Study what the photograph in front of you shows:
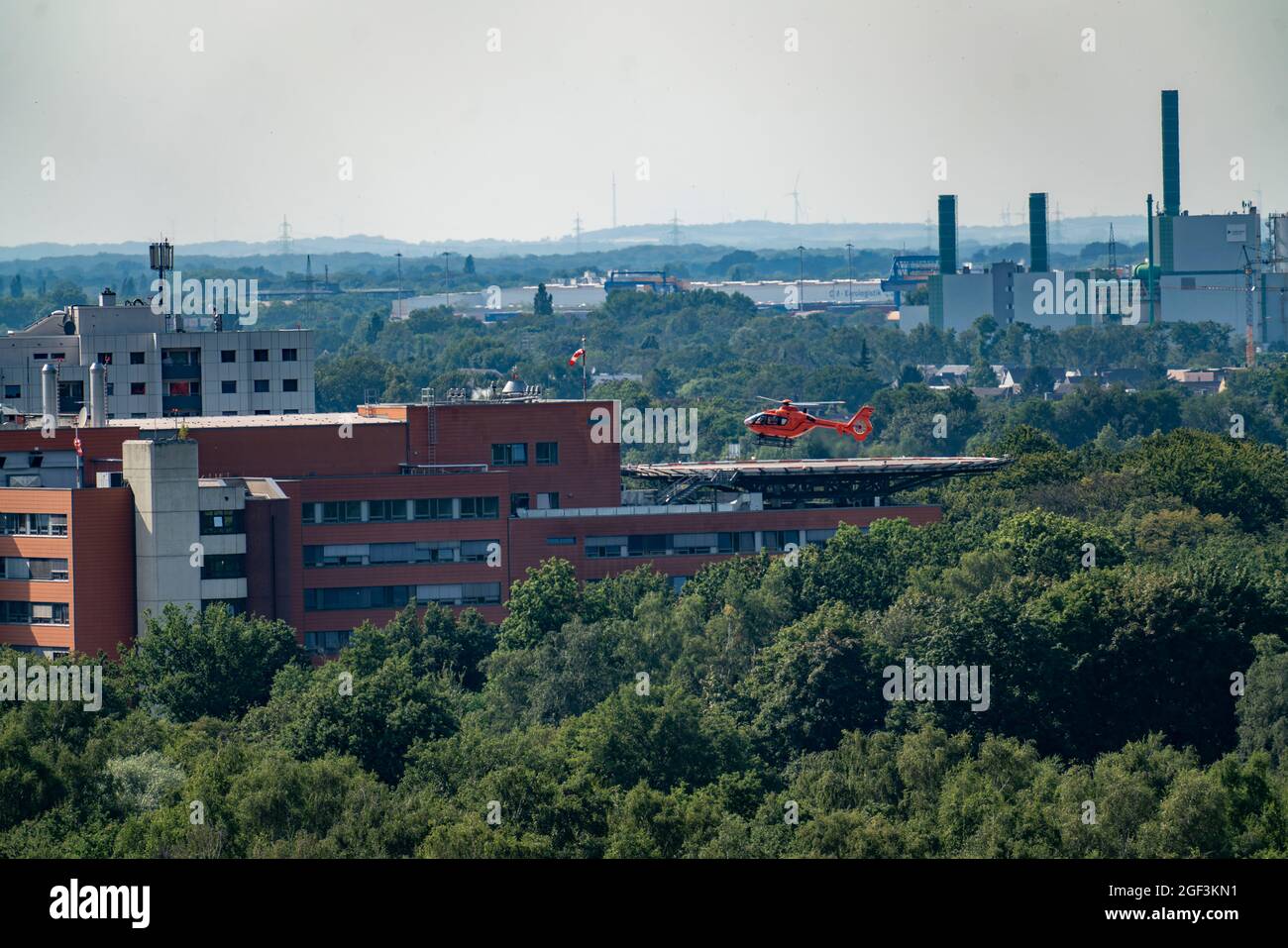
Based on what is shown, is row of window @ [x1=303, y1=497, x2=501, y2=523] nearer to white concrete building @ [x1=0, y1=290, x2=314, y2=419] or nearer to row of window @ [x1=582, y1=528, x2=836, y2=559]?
row of window @ [x1=582, y1=528, x2=836, y2=559]

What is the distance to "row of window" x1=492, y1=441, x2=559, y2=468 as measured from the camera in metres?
83.9

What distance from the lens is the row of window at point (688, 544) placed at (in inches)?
3287

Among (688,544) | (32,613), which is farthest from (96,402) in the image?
(688,544)

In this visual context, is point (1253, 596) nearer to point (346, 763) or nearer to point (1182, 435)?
point (346, 763)

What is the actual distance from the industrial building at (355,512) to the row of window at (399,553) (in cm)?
7

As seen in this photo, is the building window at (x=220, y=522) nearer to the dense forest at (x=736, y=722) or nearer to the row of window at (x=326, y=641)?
the dense forest at (x=736, y=722)

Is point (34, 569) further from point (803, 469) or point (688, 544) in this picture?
point (803, 469)

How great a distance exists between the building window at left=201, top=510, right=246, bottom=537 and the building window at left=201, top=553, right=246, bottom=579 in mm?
762

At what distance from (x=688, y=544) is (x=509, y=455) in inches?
282

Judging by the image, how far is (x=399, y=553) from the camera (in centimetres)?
7994

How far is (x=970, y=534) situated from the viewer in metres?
86.7

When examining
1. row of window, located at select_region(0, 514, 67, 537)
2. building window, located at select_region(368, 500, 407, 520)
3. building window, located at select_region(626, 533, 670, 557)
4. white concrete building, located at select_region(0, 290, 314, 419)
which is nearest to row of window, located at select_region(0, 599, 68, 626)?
row of window, located at select_region(0, 514, 67, 537)

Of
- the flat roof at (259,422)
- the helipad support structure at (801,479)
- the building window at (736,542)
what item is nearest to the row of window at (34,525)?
the flat roof at (259,422)
